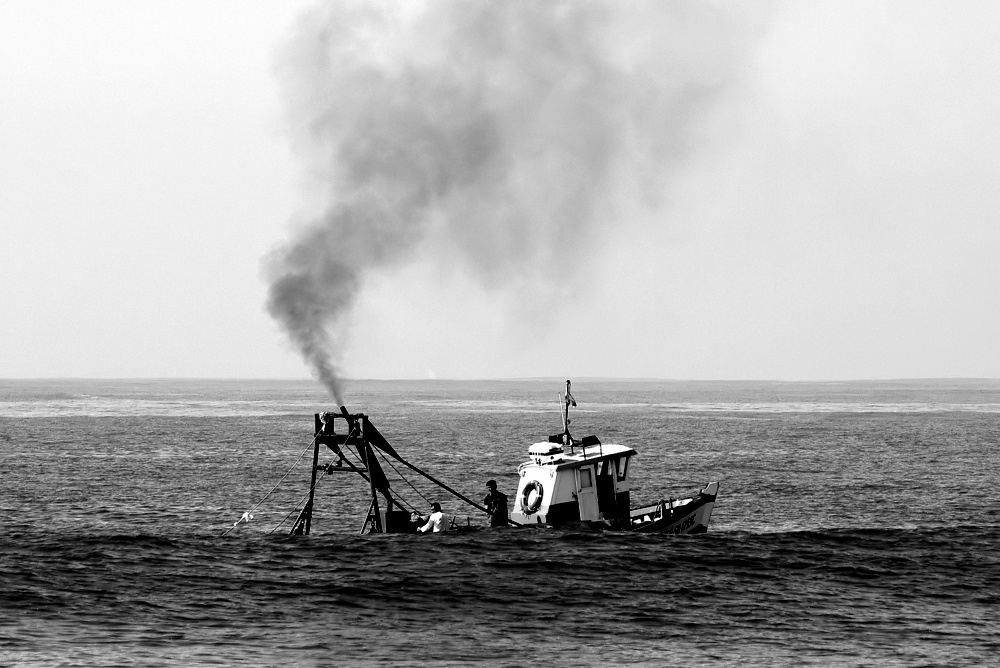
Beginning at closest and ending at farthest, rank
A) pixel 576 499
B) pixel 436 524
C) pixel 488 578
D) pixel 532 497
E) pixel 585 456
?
pixel 488 578 < pixel 436 524 < pixel 585 456 < pixel 576 499 < pixel 532 497

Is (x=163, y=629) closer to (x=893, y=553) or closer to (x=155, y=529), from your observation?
(x=155, y=529)

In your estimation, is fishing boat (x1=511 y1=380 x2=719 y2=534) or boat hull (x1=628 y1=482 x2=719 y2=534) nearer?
fishing boat (x1=511 y1=380 x2=719 y2=534)

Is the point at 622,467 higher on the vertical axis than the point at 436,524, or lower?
higher

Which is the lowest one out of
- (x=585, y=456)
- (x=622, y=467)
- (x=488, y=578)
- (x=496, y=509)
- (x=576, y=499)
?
(x=488, y=578)

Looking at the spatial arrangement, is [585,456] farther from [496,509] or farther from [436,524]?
[436,524]

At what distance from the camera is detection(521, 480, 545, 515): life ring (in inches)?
1871

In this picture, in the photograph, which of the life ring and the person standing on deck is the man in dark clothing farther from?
the person standing on deck

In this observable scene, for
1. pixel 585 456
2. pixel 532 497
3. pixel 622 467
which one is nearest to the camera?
pixel 585 456

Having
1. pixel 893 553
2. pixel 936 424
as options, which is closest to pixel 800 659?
pixel 893 553

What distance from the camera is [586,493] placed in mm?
47812

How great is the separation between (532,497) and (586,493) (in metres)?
2.38

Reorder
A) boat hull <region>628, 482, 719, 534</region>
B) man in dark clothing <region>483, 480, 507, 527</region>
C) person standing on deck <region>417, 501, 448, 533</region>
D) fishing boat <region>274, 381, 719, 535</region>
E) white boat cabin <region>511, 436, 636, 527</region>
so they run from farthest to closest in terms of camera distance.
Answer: boat hull <region>628, 482, 719, 534</region> < white boat cabin <region>511, 436, 636, 527</region> < fishing boat <region>274, 381, 719, 535</region> < man in dark clothing <region>483, 480, 507, 527</region> < person standing on deck <region>417, 501, 448, 533</region>

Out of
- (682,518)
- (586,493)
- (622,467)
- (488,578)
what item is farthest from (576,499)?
(488,578)

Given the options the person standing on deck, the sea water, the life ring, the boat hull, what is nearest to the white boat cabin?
the life ring
